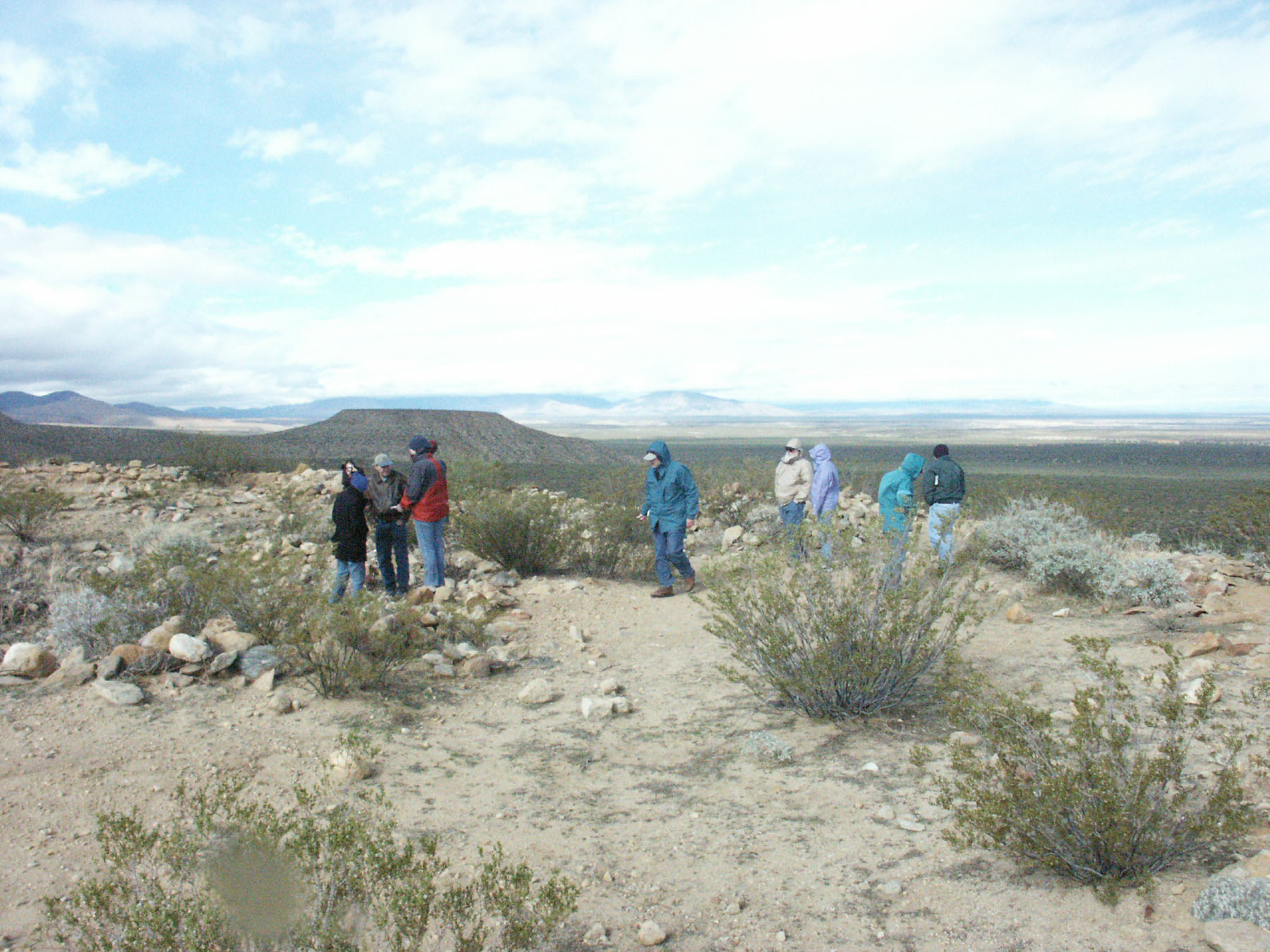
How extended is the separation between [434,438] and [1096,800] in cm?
5357

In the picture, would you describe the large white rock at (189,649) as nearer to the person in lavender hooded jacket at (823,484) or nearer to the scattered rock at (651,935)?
the scattered rock at (651,935)

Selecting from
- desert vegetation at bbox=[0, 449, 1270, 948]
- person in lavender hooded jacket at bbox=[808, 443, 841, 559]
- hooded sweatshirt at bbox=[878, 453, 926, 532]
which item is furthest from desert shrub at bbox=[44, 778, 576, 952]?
person in lavender hooded jacket at bbox=[808, 443, 841, 559]

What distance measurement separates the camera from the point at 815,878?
346cm

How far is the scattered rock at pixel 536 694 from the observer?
5.92 meters

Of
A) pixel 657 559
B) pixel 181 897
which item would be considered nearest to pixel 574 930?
pixel 181 897

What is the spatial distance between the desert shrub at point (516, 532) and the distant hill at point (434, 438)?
124 feet

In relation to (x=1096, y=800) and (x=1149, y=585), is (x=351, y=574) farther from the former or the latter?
(x=1149, y=585)

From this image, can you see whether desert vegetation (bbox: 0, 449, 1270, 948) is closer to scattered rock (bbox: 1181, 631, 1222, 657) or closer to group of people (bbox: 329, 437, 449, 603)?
scattered rock (bbox: 1181, 631, 1222, 657)

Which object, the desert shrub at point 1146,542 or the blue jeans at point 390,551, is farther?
the desert shrub at point 1146,542

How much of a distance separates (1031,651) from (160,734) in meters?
6.28

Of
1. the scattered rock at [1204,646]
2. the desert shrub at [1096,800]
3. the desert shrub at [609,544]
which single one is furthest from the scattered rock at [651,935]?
the desert shrub at [609,544]

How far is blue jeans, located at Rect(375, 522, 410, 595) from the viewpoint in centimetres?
870

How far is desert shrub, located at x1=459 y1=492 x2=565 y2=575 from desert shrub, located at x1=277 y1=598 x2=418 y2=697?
13.3 feet

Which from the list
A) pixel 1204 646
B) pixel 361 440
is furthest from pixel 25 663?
pixel 361 440
